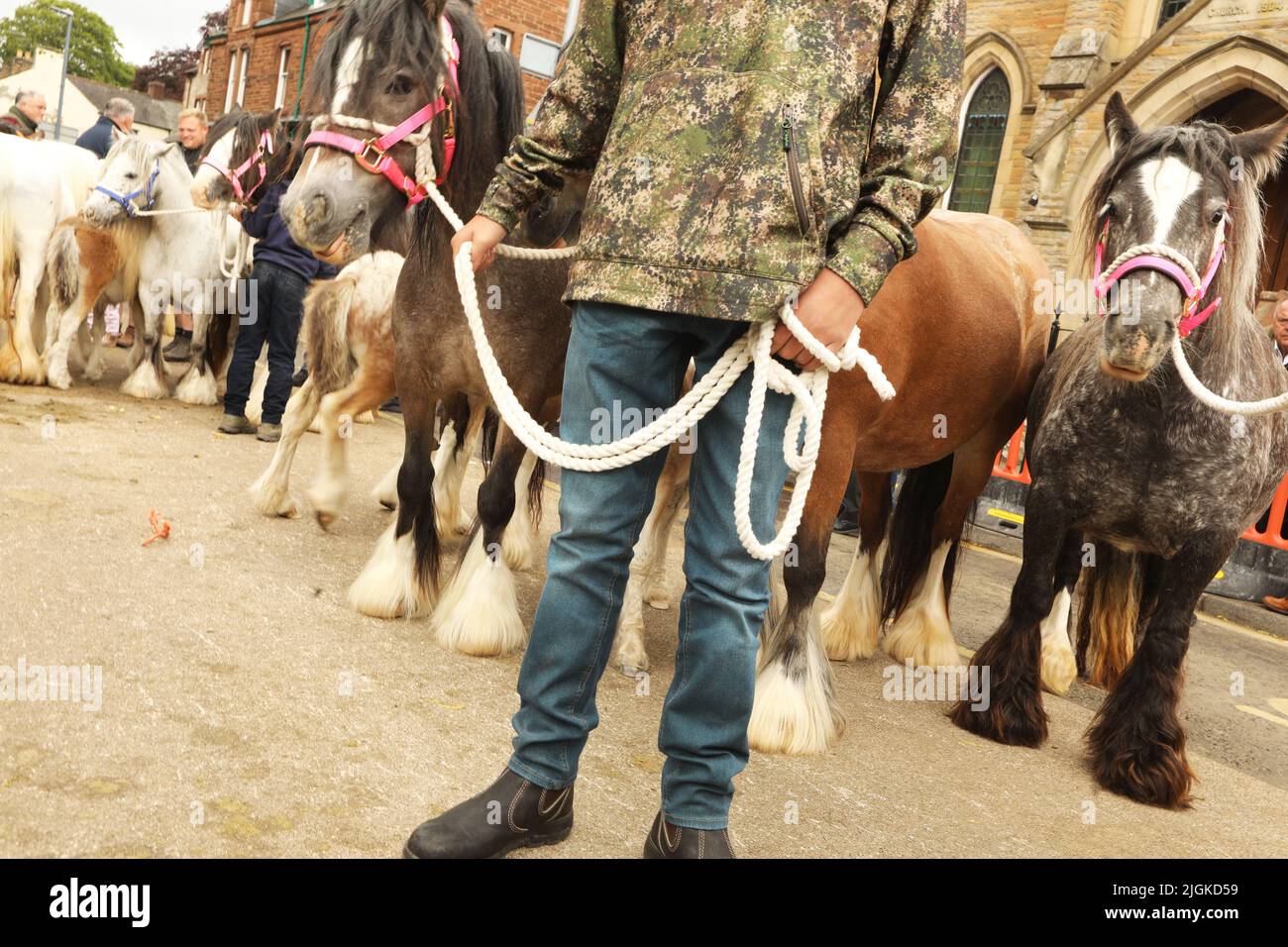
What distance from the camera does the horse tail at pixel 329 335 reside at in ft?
17.6

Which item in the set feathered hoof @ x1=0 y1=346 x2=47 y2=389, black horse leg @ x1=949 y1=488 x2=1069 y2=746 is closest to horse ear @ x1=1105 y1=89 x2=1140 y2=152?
black horse leg @ x1=949 y1=488 x2=1069 y2=746

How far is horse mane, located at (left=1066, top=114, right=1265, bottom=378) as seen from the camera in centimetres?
343

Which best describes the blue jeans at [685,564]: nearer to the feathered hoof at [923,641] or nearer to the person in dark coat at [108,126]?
the feathered hoof at [923,641]

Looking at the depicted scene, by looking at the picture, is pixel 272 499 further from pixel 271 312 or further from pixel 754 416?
pixel 754 416

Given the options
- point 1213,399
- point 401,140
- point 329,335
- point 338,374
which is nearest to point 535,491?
point 338,374

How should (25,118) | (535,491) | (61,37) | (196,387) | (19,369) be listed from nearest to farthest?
(535,491), (19,369), (196,387), (25,118), (61,37)

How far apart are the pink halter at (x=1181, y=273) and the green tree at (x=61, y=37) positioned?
86.3 metres

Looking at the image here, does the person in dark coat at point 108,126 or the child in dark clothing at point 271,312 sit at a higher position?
the person in dark coat at point 108,126

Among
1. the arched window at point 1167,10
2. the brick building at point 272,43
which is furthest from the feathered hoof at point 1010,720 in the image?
the brick building at point 272,43

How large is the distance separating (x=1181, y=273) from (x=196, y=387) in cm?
782

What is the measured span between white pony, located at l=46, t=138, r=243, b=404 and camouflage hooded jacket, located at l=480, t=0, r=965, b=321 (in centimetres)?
671

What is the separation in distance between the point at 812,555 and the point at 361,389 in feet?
8.80

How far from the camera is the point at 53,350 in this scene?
835 centimetres

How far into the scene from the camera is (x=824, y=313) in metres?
2.19
